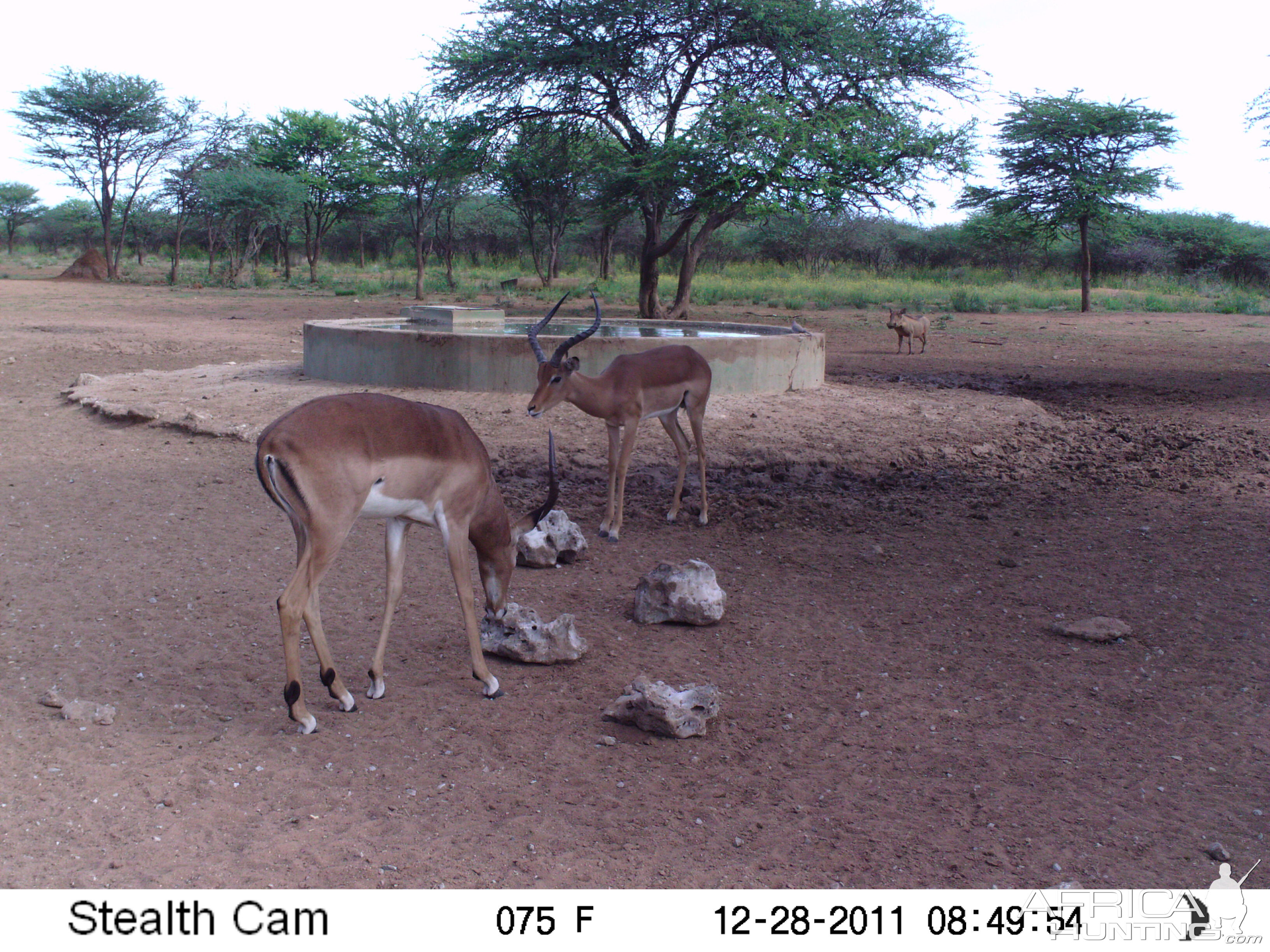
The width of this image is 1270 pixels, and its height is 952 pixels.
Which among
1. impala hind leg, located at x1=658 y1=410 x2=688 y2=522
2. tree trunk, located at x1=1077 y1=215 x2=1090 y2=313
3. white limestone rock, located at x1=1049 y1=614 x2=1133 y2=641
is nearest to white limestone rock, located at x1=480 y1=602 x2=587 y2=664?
white limestone rock, located at x1=1049 y1=614 x2=1133 y2=641

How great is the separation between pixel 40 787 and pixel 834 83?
67.1ft

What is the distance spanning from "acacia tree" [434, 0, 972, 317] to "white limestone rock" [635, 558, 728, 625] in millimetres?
14409

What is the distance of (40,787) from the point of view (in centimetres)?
332

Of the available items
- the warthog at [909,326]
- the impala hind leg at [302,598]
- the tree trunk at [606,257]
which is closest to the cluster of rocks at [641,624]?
the impala hind leg at [302,598]

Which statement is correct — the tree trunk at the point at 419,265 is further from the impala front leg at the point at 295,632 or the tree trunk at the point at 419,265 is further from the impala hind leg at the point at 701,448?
the impala front leg at the point at 295,632

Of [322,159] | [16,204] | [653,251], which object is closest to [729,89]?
[653,251]

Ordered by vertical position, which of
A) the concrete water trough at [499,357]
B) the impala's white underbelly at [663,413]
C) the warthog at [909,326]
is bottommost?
the impala's white underbelly at [663,413]

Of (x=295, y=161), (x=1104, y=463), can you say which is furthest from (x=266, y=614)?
(x=295, y=161)

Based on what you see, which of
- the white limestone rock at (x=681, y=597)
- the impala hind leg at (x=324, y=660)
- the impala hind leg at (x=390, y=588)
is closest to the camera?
the impala hind leg at (x=324, y=660)

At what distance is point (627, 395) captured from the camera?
263 inches

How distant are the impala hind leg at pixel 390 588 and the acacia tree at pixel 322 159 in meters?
35.0

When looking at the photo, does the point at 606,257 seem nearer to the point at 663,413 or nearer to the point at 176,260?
the point at 176,260

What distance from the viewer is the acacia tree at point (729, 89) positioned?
61.5 ft

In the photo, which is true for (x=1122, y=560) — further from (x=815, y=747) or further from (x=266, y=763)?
(x=266, y=763)
